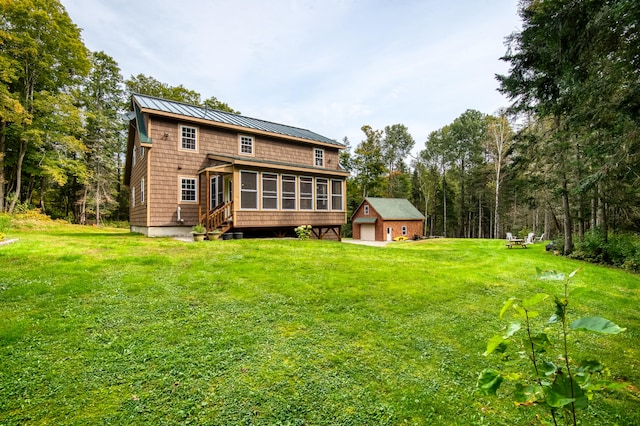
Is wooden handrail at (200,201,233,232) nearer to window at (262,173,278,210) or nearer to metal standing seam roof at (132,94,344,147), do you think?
window at (262,173,278,210)

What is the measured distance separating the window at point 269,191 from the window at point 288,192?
442 millimetres

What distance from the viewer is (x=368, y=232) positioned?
93.8ft

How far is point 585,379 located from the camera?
42.6 inches

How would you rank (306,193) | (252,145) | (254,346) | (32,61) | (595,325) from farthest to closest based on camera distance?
(32,61) < (252,145) < (306,193) < (254,346) < (595,325)

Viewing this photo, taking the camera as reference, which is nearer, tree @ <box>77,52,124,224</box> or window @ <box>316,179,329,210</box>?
window @ <box>316,179,329,210</box>

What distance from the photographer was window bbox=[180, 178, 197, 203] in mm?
12922

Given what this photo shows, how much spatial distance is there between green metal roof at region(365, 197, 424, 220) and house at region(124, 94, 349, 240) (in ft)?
42.3

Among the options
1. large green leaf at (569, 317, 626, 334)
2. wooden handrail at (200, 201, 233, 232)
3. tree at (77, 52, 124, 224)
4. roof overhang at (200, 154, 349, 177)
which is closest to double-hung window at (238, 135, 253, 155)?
roof overhang at (200, 154, 349, 177)

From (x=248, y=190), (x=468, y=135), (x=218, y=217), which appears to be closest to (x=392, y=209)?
(x=468, y=135)

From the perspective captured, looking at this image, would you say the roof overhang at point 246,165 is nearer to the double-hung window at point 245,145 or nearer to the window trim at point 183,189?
the window trim at point 183,189

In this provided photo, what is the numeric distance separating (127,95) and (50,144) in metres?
12.3

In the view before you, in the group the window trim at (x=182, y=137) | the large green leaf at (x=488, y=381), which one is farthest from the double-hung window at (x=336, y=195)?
the large green leaf at (x=488, y=381)

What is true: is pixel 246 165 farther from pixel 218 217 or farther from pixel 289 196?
pixel 289 196

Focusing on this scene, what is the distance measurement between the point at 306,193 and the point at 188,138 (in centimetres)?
592
